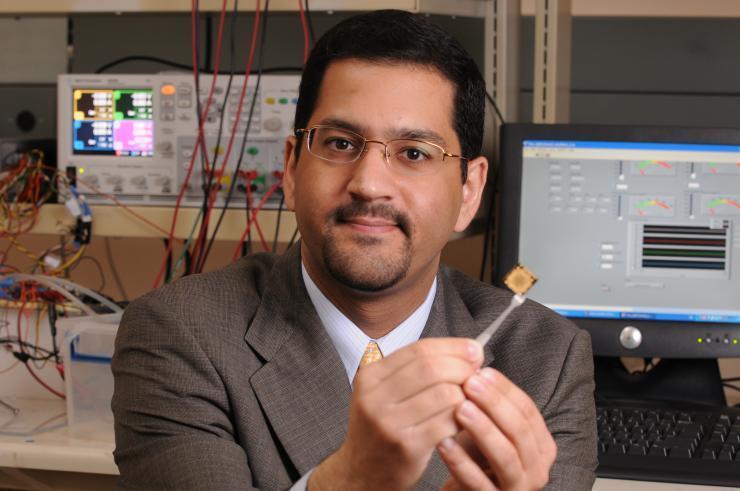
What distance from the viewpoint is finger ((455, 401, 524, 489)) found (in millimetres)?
885

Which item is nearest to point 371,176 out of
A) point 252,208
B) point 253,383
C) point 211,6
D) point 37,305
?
point 253,383

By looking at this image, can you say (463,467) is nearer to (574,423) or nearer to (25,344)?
(574,423)

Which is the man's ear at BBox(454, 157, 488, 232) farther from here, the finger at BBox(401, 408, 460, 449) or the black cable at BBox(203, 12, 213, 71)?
the black cable at BBox(203, 12, 213, 71)

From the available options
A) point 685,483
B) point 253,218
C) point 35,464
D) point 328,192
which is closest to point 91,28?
point 253,218

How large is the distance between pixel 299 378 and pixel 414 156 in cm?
32

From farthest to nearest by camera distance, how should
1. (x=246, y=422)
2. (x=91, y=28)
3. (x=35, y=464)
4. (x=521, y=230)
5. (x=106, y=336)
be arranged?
(x=91, y=28), (x=521, y=230), (x=106, y=336), (x=35, y=464), (x=246, y=422)

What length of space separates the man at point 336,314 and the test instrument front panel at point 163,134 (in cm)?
39

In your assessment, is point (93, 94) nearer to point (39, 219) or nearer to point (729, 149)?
point (39, 219)

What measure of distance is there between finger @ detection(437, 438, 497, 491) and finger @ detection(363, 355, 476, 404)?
0.08 m

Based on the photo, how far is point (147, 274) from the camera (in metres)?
2.32

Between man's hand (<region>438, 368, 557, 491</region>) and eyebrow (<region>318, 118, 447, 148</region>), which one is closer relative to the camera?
man's hand (<region>438, 368, 557, 491</region>)

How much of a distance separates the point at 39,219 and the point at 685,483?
1.21 meters

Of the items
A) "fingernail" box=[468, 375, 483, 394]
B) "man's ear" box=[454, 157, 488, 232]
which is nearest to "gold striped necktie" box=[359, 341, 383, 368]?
"man's ear" box=[454, 157, 488, 232]

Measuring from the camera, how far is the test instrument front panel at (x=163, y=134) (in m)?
1.75
